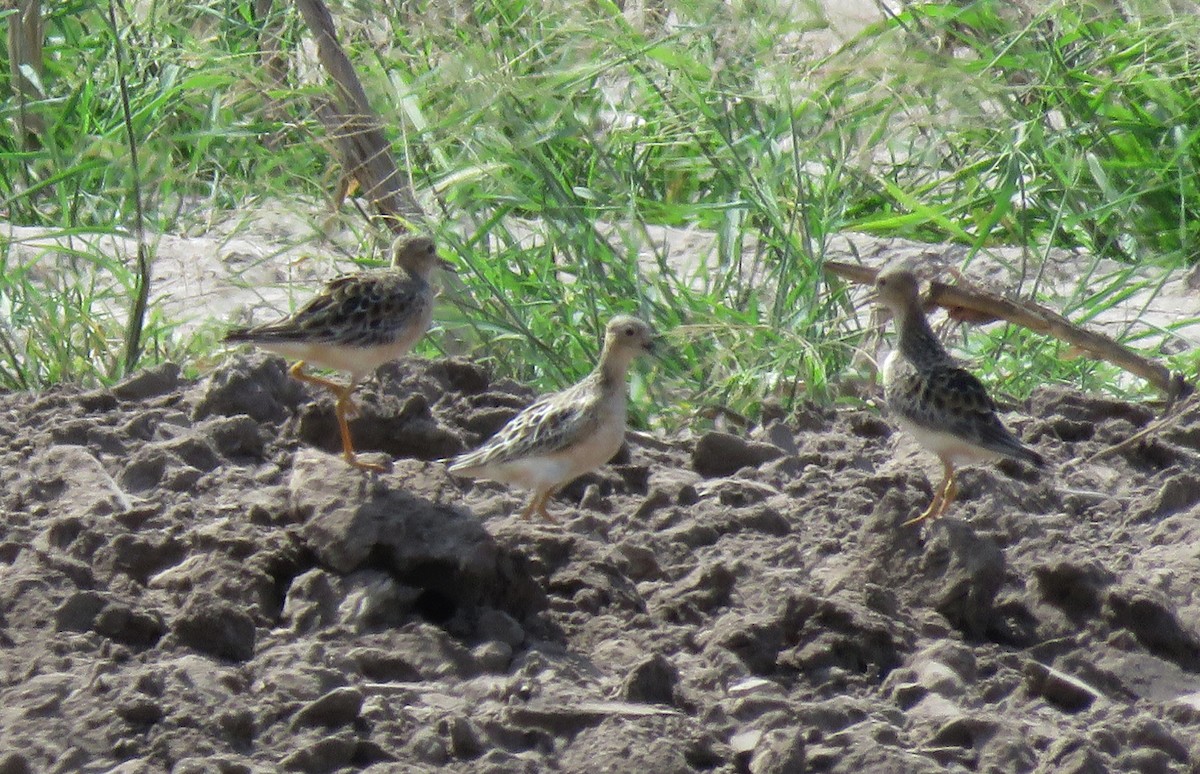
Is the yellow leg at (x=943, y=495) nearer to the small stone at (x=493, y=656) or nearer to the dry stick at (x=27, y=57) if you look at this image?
the small stone at (x=493, y=656)

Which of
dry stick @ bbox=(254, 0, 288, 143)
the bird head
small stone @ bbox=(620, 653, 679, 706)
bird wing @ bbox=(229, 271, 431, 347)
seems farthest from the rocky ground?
dry stick @ bbox=(254, 0, 288, 143)

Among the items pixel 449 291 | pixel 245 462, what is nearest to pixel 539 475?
pixel 245 462

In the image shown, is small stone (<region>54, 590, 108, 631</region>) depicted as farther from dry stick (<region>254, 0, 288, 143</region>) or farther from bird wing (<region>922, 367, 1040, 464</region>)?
dry stick (<region>254, 0, 288, 143</region>)

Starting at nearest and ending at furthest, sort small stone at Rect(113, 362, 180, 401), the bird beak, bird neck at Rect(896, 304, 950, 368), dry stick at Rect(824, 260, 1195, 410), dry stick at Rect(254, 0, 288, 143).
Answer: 1. bird neck at Rect(896, 304, 950, 368)
2. small stone at Rect(113, 362, 180, 401)
3. dry stick at Rect(824, 260, 1195, 410)
4. the bird beak
5. dry stick at Rect(254, 0, 288, 143)

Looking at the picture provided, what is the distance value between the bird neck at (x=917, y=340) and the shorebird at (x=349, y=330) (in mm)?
1541

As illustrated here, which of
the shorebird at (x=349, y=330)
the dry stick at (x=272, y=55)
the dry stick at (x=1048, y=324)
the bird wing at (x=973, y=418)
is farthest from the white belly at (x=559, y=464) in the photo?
the dry stick at (x=272, y=55)

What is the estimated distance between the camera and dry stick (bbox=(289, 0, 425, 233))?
7340mm

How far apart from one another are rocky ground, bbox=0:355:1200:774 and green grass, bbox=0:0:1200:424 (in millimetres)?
1164

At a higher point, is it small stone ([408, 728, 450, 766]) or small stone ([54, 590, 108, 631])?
small stone ([54, 590, 108, 631])

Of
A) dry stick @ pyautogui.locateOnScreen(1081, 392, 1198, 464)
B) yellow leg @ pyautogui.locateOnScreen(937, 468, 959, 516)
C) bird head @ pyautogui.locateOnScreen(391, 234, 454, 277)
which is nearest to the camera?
yellow leg @ pyautogui.locateOnScreen(937, 468, 959, 516)

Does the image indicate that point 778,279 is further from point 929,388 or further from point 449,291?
point 929,388

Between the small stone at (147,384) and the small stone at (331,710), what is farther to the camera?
the small stone at (147,384)

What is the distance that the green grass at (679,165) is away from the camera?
6.86m

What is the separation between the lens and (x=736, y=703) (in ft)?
13.1
